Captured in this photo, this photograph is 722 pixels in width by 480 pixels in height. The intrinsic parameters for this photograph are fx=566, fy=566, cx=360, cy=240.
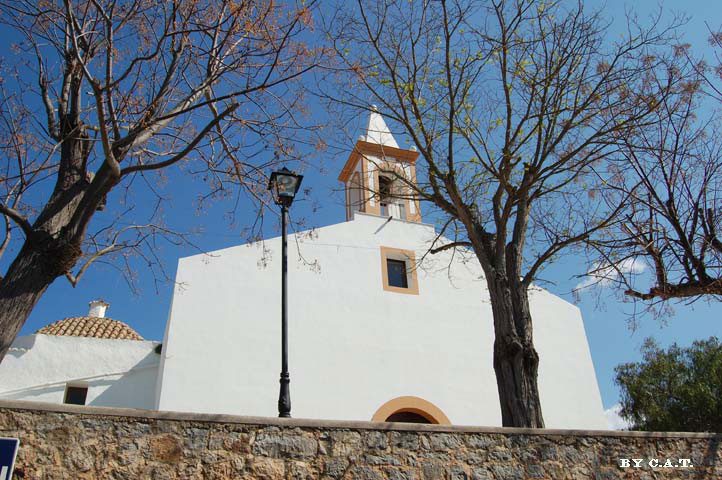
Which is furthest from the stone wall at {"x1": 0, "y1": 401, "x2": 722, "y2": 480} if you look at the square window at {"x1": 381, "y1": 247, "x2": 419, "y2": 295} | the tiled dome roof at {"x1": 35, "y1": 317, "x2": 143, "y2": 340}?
the tiled dome roof at {"x1": 35, "y1": 317, "x2": 143, "y2": 340}

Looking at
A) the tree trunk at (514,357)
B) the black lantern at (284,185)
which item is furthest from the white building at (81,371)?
the tree trunk at (514,357)

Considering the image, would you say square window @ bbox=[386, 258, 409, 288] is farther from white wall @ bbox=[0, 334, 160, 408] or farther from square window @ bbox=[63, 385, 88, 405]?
square window @ bbox=[63, 385, 88, 405]

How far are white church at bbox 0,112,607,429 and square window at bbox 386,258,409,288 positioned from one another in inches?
1.1

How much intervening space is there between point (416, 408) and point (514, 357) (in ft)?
17.2

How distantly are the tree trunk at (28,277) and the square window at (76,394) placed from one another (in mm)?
6728

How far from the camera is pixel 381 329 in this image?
1110cm

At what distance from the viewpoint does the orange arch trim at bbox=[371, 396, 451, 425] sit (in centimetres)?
1030

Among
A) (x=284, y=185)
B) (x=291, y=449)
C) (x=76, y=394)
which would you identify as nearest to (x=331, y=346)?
(x=76, y=394)

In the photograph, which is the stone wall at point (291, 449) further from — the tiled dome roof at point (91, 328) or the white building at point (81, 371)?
the tiled dome roof at point (91, 328)

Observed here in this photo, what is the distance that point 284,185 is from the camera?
6426mm

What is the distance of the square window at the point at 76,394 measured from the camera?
9961mm

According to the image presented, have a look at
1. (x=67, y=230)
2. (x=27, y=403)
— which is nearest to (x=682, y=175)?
(x=67, y=230)

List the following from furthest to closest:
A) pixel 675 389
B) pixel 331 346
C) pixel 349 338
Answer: pixel 675 389
pixel 349 338
pixel 331 346

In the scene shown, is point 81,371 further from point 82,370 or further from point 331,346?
point 331,346
